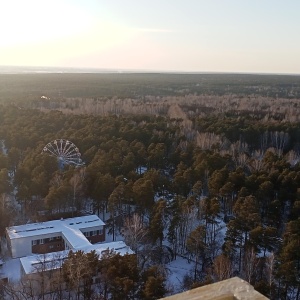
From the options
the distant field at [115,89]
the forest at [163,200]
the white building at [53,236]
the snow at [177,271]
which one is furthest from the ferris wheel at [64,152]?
the distant field at [115,89]

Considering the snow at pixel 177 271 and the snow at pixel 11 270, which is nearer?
the snow at pixel 177 271

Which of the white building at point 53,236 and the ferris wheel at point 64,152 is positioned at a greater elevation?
the ferris wheel at point 64,152

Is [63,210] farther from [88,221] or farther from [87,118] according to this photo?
[87,118]

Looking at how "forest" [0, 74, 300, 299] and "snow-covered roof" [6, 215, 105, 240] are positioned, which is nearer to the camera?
"forest" [0, 74, 300, 299]

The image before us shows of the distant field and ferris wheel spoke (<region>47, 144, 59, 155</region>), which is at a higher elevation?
ferris wheel spoke (<region>47, 144, 59, 155</region>)

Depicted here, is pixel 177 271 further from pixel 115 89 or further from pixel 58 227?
pixel 115 89

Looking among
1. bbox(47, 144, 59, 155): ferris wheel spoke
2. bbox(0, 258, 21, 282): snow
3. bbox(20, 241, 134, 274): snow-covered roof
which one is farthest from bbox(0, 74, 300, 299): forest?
bbox(0, 258, 21, 282): snow

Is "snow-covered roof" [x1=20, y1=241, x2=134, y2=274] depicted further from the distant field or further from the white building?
the distant field

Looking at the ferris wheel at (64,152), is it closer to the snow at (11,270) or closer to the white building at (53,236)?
the white building at (53,236)
